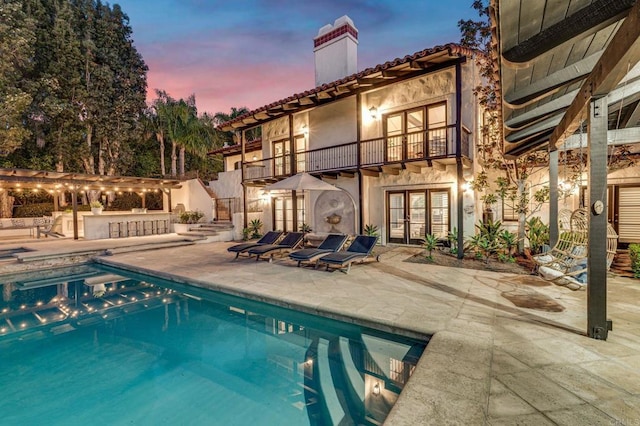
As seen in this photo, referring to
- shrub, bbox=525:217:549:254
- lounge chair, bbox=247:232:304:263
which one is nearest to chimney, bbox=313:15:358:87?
lounge chair, bbox=247:232:304:263

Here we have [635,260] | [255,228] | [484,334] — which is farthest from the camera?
[255,228]

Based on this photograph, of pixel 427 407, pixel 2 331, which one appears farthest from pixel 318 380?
pixel 2 331

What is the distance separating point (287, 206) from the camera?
1473cm

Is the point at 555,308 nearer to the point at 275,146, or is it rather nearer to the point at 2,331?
the point at 2,331

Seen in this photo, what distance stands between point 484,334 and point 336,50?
42.1 ft

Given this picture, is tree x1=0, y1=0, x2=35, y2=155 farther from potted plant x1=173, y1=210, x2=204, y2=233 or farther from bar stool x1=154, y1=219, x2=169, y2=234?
potted plant x1=173, y1=210, x2=204, y2=233

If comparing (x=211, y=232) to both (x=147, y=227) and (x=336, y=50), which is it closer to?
(x=147, y=227)

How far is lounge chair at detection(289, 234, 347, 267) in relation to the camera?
819 centimetres

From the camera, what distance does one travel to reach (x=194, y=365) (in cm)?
399

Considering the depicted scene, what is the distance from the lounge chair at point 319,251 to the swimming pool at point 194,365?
2.41m

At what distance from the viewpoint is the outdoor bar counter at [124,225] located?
14823 millimetres

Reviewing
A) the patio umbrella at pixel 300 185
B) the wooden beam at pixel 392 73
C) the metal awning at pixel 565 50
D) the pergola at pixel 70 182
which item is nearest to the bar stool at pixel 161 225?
the pergola at pixel 70 182

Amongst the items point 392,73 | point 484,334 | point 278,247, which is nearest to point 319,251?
point 278,247

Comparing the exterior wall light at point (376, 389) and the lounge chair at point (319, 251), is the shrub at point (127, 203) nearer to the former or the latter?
the lounge chair at point (319, 251)
